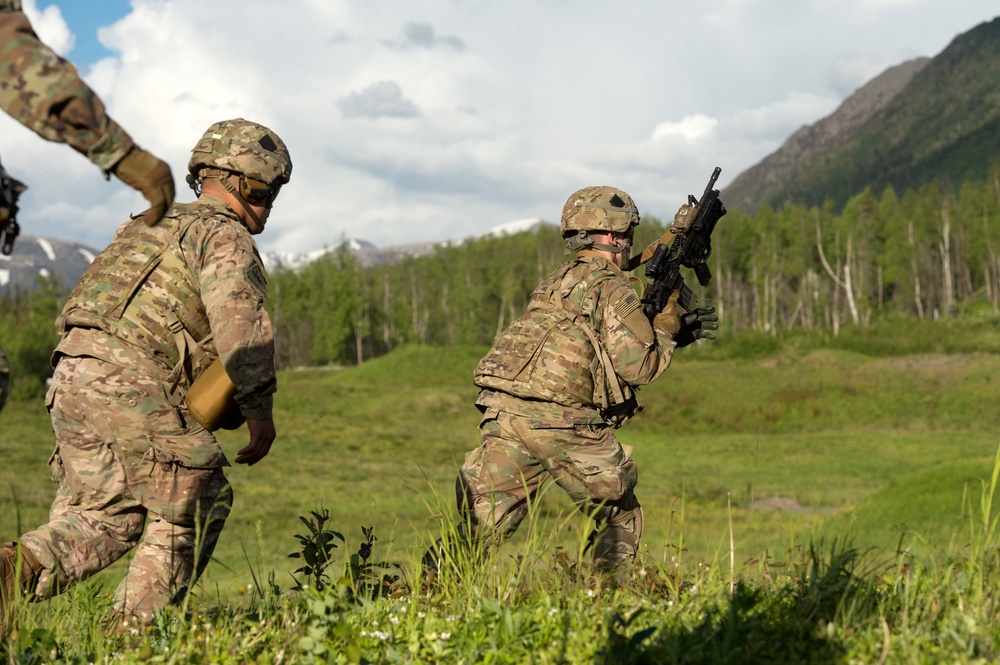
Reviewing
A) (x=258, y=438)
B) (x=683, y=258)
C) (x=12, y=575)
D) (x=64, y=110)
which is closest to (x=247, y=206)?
(x=258, y=438)

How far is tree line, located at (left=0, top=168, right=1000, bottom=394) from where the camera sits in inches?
2904

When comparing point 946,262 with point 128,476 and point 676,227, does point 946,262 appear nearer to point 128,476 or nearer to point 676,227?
point 676,227

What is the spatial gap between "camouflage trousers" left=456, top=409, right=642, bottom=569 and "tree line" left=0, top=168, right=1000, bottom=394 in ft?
213

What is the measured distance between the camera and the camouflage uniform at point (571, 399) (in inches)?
195

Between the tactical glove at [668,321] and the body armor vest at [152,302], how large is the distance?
2.45 m

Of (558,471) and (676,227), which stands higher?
(676,227)

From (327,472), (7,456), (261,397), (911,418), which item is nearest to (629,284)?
(261,397)

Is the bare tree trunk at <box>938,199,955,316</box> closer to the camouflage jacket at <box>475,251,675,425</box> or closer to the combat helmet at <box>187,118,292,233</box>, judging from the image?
the camouflage jacket at <box>475,251,675,425</box>

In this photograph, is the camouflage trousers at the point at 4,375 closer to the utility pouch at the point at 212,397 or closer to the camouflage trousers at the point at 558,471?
the utility pouch at the point at 212,397

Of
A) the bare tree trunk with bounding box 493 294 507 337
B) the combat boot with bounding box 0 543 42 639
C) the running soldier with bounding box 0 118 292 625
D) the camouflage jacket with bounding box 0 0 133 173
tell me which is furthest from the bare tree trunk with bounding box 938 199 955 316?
the camouflage jacket with bounding box 0 0 133 173

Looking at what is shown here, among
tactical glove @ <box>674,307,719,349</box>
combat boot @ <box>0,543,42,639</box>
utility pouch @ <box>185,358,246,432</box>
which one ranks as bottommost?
combat boot @ <box>0,543,42,639</box>

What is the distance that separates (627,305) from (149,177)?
2777mm

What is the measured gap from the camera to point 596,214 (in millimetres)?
5418

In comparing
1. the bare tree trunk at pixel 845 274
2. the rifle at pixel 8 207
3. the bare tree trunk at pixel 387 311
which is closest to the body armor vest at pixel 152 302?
the rifle at pixel 8 207
